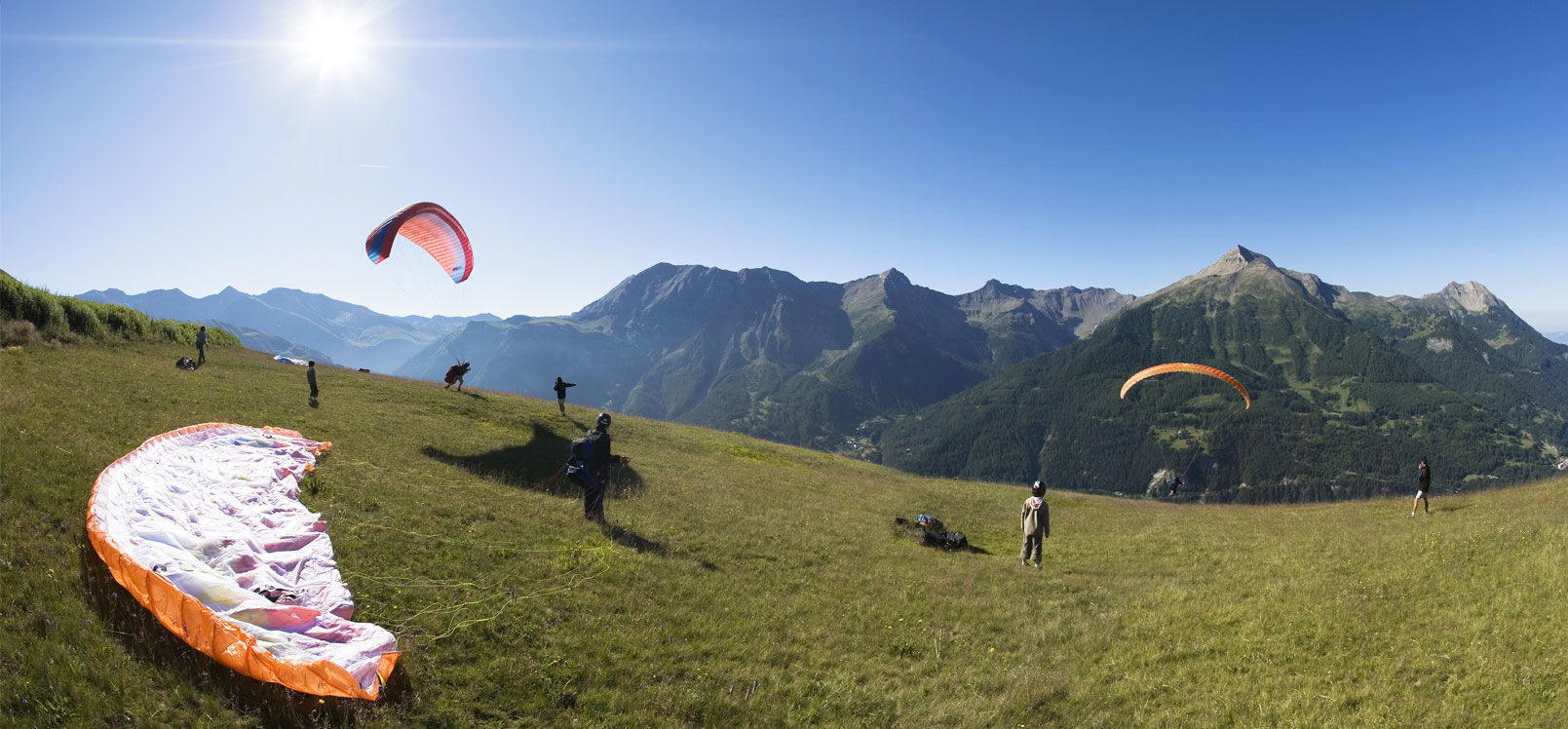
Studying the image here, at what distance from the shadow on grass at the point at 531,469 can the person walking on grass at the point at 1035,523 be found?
44.7 ft

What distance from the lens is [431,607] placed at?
9.62 metres

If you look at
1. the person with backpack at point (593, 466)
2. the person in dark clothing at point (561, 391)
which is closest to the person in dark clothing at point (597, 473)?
the person with backpack at point (593, 466)

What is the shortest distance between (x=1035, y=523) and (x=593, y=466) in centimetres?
1342

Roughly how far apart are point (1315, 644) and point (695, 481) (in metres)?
20.2

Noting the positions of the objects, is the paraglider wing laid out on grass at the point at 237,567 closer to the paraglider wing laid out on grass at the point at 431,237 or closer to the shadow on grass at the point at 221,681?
the shadow on grass at the point at 221,681

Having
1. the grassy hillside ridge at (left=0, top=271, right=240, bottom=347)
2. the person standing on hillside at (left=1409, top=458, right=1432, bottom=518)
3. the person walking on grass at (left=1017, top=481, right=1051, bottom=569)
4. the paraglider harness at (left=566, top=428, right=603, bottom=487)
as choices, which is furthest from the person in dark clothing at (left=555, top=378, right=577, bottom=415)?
the person standing on hillside at (left=1409, top=458, right=1432, bottom=518)

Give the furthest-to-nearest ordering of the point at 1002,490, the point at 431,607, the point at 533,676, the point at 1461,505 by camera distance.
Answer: the point at 1002,490
the point at 1461,505
the point at 431,607
the point at 533,676

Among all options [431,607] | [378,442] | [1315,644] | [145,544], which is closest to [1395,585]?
[1315,644]

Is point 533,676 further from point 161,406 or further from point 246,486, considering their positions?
point 161,406

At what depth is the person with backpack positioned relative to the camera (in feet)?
50.1

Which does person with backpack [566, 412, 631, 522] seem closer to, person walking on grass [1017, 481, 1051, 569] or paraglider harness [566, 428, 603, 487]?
paraglider harness [566, 428, 603, 487]

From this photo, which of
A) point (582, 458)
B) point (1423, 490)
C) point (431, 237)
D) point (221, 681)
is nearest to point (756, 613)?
point (582, 458)

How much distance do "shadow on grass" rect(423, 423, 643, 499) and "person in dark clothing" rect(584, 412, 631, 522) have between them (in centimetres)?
353

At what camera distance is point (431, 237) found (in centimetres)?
2552
